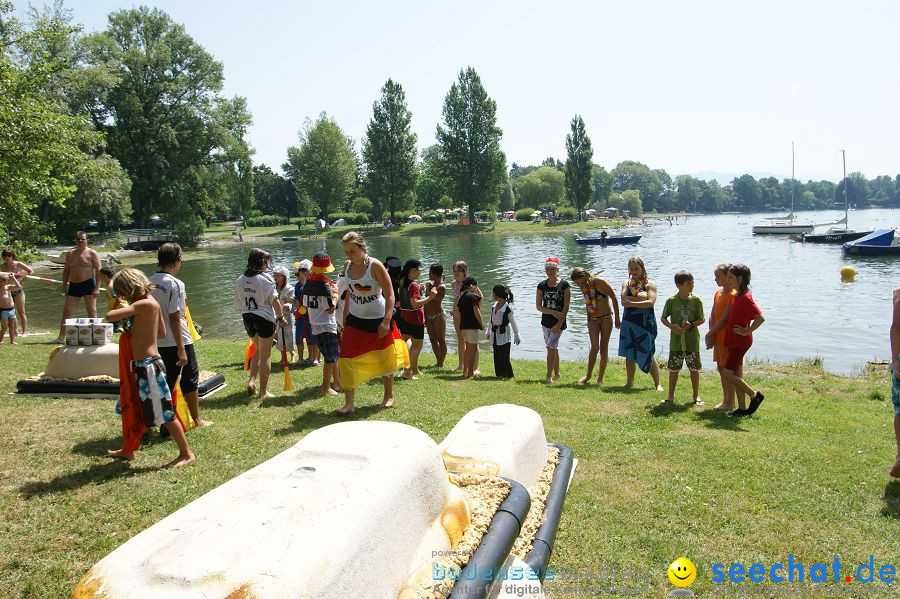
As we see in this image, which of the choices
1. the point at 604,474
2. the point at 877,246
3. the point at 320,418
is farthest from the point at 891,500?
the point at 877,246

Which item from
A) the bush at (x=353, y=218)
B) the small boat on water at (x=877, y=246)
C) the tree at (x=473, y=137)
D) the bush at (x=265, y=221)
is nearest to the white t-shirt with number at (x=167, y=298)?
the small boat on water at (x=877, y=246)

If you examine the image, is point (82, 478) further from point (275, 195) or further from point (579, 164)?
point (275, 195)

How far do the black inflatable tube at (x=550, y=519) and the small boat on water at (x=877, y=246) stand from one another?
5194cm

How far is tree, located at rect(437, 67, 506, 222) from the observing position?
81.7 m

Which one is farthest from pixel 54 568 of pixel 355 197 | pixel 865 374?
pixel 355 197

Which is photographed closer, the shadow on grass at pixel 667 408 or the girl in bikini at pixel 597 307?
the shadow on grass at pixel 667 408

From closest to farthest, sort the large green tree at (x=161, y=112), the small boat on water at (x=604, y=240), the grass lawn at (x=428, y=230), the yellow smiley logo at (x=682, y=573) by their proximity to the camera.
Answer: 1. the yellow smiley logo at (x=682, y=573)
2. the large green tree at (x=161, y=112)
3. the small boat on water at (x=604, y=240)
4. the grass lawn at (x=428, y=230)

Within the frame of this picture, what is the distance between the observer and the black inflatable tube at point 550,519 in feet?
11.9

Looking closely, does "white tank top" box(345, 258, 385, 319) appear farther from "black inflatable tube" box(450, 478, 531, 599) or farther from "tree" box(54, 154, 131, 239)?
"tree" box(54, 154, 131, 239)

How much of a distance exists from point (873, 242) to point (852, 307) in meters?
27.7

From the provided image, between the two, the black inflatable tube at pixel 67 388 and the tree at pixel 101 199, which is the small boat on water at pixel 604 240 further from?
the black inflatable tube at pixel 67 388

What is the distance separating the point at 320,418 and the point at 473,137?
78764 mm

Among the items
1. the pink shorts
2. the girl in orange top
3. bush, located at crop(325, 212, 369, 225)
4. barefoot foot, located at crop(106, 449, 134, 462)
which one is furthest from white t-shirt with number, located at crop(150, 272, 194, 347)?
bush, located at crop(325, 212, 369, 225)

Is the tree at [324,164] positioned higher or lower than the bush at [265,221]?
higher
